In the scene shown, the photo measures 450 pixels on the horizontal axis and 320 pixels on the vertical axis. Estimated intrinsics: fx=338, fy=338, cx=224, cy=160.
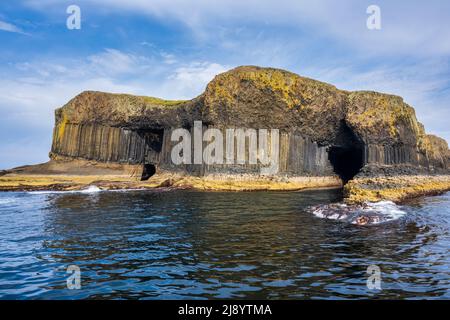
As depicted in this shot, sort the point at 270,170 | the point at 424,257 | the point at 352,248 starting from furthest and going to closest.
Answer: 1. the point at 270,170
2. the point at 352,248
3. the point at 424,257

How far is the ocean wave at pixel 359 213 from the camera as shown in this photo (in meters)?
21.6

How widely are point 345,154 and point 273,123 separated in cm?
1890

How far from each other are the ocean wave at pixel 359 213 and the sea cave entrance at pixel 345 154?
3096 centimetres

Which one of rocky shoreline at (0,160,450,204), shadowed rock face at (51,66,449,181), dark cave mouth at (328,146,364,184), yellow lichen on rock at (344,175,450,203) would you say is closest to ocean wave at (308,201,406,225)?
yellow lichen on rock at (344,175,450,203)

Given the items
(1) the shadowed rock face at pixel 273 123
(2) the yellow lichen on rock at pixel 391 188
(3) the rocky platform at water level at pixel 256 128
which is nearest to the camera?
(2) the yellow lichen on rock at pixel 391 188

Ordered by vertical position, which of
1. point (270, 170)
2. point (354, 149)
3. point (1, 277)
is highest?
point (354, 149)

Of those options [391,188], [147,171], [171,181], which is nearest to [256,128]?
[171,181]

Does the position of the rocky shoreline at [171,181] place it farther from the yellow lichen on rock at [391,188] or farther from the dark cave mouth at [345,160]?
the dark cave mouth at [345,160]

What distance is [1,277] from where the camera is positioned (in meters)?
10.8

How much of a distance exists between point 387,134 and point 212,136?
2613 centimetres

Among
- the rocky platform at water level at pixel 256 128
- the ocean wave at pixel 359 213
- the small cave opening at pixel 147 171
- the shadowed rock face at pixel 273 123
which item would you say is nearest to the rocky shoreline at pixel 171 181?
the rocky platform at water level at pixel 256 128

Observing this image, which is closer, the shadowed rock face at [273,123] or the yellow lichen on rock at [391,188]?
the yellow lichen on rock at [391,188]
